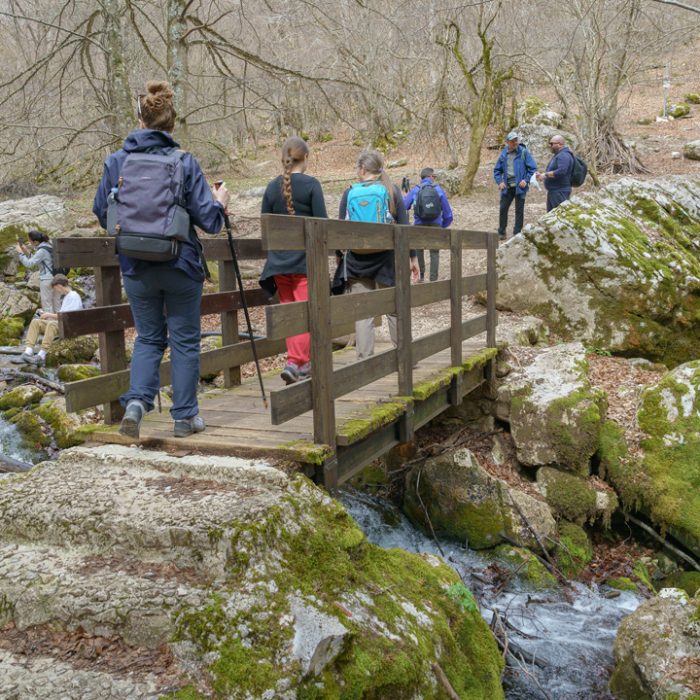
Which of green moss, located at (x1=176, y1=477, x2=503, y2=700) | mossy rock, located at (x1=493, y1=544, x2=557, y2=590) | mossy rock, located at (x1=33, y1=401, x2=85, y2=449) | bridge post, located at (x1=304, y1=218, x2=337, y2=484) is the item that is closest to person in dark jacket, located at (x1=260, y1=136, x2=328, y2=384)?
bridge post, located at (x1=304, y1=218, x2=337, y2=484)

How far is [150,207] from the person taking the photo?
3.95m

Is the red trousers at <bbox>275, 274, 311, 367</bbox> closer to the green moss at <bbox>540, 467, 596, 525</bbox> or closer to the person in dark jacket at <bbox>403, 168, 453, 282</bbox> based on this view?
the green moss at <bbox>540, 467, 596, 525</bbox>

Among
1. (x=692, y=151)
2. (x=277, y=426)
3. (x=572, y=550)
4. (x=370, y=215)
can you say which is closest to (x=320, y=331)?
(x=277, y=426)

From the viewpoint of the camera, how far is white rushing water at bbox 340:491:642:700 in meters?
4.75

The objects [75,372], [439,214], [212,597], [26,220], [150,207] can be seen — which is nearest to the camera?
[212,597]

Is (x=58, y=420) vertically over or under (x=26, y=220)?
under

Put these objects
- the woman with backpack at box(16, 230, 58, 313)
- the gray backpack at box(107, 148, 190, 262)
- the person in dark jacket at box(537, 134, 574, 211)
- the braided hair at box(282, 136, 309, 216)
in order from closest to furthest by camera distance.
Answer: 1. the gray backpack at box(107, 148, 190, 262)
2. the braided hair at box(282, 136, 309, 216)
3. the woman with backpack at box(16, 230, 58, 313)
4. the person in dark jacket at box(537, 134, 574, 211)

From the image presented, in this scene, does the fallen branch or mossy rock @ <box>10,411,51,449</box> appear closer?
the fallen branch

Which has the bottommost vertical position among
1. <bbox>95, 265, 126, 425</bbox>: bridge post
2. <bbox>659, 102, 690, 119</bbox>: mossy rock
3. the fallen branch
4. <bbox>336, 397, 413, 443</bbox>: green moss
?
the fallen branch

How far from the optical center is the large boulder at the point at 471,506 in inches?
261

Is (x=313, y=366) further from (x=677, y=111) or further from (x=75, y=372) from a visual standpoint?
(x=677, y=111)

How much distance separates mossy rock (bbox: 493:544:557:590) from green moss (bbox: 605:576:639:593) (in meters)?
0.53

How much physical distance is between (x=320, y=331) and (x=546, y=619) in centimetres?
307

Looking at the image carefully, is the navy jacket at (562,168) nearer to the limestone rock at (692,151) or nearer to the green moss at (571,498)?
the green moss at (571,498)
